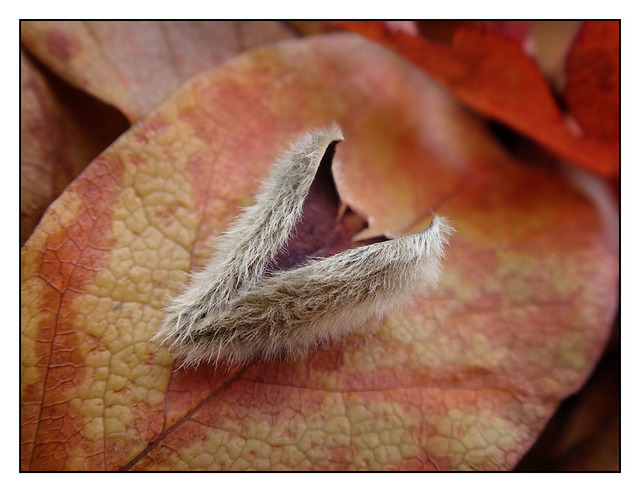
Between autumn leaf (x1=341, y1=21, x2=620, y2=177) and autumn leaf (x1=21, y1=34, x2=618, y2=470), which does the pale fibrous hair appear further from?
autumn leaf (x1=341, y1=21, x2=620, y2=177)

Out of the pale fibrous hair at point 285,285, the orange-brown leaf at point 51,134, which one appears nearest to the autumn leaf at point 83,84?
the orange-brown leaf at point 51,134

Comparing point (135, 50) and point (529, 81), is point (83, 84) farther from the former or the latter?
point (529, 81)

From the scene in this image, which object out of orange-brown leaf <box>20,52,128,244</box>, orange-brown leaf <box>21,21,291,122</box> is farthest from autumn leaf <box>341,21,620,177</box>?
orange-brown leaf <box>20,52,128,244</box>

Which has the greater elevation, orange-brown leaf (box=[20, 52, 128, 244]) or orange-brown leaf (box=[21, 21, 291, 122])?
orange-brown leaf (box=[21, 21, 291, 122])

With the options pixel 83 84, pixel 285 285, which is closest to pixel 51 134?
pixel 83 84

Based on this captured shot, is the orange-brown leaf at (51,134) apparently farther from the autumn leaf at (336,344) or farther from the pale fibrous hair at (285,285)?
the pale fibrous hair at (285,285)
